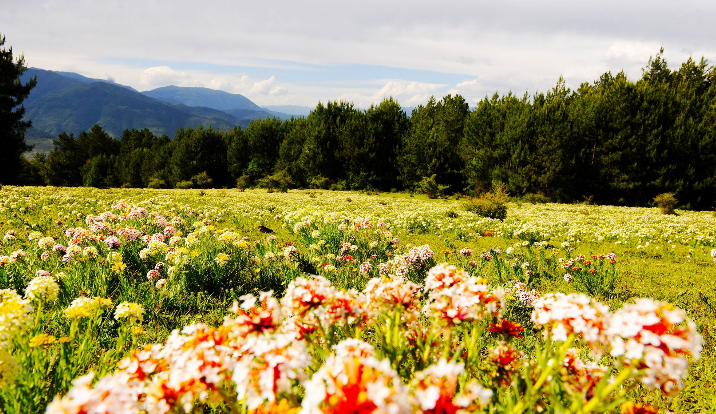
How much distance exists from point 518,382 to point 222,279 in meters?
5.34

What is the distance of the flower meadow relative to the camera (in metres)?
1.52

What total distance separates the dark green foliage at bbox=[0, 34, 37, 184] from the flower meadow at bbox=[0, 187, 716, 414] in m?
33.5

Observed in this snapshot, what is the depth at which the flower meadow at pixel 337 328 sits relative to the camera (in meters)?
1.52

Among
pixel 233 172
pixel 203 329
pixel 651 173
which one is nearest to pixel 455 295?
pixel 203 329

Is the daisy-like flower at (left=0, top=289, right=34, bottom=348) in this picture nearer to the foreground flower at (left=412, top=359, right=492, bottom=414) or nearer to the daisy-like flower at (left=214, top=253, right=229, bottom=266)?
the foreground flower at (left=412, top=359, right=492, bottom=414)

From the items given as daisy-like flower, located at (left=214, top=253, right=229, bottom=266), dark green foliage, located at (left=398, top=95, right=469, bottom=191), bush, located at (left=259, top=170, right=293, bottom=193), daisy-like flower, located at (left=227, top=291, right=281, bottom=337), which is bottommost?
bush, located at (left=259, top=170, right=293, bottom=193)

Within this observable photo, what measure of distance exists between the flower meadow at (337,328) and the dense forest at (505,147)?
26276 mm

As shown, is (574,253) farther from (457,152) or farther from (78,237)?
(457,152)

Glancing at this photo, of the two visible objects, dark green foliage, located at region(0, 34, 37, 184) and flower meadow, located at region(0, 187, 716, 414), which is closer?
flower meadow, located at region(0, 187, 716, 414)

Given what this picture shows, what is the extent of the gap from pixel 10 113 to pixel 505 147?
53351 millimetres

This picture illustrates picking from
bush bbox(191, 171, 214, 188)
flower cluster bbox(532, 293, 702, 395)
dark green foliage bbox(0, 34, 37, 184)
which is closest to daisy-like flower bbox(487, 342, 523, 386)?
flower cluster bbox(532, 293, 702, 395)

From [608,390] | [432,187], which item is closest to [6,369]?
[608,390]

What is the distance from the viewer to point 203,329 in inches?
75.5

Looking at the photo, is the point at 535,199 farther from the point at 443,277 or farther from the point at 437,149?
the point at 443,277
